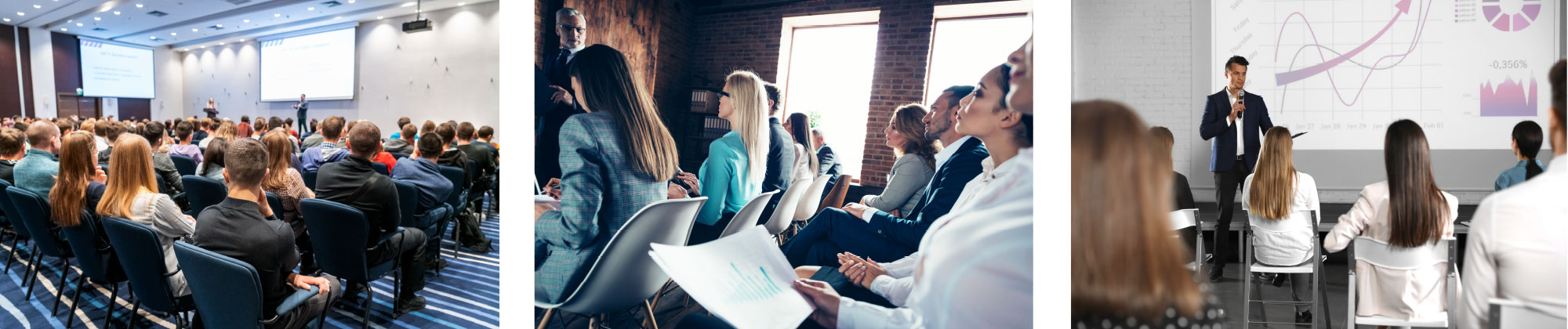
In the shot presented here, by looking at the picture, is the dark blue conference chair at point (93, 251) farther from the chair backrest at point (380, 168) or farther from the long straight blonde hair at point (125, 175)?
the chair backrest at point (380, 168)

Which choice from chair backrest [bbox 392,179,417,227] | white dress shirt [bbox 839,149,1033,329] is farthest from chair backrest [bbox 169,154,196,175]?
white dress shirt [bbox 839,149,1033,329]

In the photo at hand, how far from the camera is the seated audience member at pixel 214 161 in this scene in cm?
354

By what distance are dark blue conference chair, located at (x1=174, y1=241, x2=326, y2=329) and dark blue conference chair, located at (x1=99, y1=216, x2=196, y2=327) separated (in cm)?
39

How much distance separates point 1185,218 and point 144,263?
13.1 feet

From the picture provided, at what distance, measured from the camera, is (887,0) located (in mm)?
1587

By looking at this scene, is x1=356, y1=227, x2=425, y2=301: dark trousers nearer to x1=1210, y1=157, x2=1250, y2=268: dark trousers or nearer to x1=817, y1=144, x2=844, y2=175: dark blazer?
x1=817, y1=144, x2=844, y2=175: dark blazer

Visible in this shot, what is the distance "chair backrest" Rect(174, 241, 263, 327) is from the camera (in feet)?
5.81

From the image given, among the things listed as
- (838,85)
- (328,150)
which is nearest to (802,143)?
(838,85)

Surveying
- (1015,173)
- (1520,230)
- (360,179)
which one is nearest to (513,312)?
(1015,173)

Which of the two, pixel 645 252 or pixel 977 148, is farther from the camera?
pixel 645 252

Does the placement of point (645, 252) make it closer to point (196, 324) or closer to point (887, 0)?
point (887, 0)

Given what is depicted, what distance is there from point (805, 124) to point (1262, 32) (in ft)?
14.2

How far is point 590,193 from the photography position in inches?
69.4

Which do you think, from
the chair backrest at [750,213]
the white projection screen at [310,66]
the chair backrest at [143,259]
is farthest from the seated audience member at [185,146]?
the white projection screen at [310,66]
